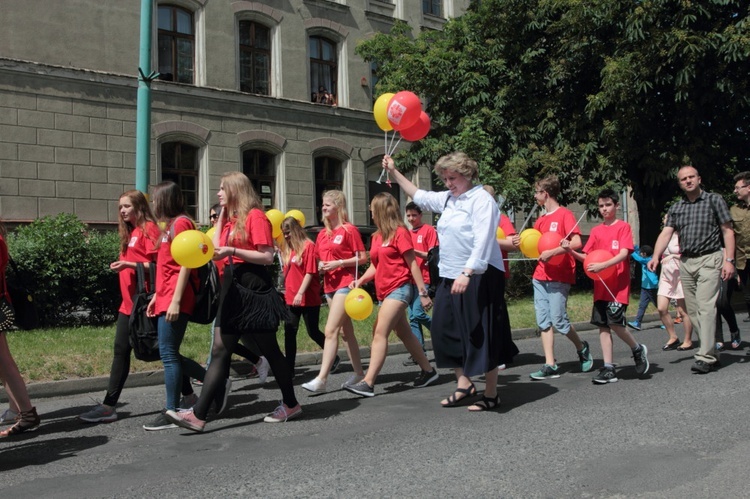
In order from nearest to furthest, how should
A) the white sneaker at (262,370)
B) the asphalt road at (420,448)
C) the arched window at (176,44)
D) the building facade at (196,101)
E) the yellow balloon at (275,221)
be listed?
the asphalt road at (420,448) → the white sneaker at (262,370) → the yellow balloon at (275,221) → the building facade at (196,101) → the arched window at (176,44)

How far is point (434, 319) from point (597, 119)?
14.4m

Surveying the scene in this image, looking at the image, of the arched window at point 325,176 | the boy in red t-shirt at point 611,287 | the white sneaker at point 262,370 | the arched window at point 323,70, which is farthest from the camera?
Answer: the arched window at point 325,176

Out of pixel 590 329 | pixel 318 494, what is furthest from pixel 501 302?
pixel 590 329

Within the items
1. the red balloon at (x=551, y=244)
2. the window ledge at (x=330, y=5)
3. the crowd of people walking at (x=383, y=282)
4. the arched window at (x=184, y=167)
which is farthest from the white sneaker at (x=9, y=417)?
the window ledge at (x=330, y=5)

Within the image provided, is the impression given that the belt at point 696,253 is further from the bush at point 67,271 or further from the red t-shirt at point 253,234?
the bush at point 67,271

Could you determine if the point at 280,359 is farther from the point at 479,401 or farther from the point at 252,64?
the point at 252,64

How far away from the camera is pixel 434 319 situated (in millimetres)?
6348

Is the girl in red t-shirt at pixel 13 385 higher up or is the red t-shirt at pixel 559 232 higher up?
the red t-shirt at pixel 559 232

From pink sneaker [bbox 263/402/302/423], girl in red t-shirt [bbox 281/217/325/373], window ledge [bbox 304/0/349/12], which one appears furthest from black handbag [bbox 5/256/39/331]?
window ledge [bbox 304/0/349/12]

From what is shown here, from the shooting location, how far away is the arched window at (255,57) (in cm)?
2320

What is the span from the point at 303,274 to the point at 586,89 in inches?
556

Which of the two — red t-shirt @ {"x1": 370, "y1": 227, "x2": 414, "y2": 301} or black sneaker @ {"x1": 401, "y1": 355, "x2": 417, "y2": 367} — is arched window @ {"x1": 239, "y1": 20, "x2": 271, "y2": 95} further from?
red t-shirt @ {"x1": 370, "y1": 227, "x2": 414, "y2": 301}

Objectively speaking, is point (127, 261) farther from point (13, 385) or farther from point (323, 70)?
point (323, 70)

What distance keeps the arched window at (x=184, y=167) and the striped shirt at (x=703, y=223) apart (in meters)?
16.3
